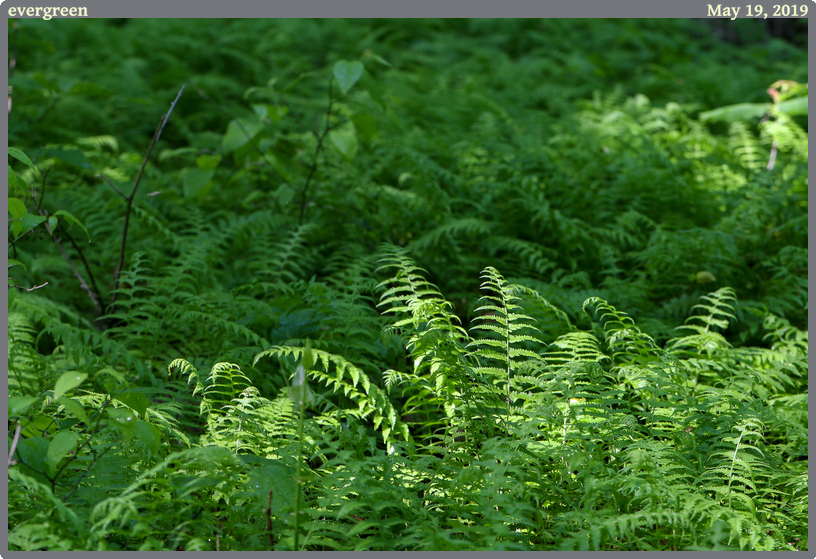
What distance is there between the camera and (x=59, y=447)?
69.9 inches

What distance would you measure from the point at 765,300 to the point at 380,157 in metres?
3.12

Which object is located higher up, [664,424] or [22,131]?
[22,131]

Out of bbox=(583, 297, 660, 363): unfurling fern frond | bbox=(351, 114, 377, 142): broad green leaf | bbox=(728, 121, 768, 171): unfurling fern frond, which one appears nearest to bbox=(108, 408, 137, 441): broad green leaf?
bbox=(583, 297, 660, 363): unfurling fern frond

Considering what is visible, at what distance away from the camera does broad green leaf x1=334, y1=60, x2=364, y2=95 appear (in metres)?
3.39

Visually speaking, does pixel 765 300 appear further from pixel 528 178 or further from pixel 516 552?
pixel 516 552

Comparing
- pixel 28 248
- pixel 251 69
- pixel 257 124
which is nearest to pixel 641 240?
pixel 257 124

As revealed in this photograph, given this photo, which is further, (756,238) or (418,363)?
(756,238)

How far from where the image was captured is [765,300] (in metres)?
3.61

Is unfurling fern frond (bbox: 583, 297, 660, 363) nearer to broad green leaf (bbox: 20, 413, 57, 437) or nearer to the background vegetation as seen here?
the background vegetation

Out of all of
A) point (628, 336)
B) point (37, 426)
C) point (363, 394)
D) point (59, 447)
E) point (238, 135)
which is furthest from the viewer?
point (238, 135)

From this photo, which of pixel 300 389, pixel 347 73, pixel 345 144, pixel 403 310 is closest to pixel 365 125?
pixel 345 144

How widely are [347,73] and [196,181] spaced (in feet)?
4.22

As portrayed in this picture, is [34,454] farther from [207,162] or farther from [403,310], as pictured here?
[207,162]

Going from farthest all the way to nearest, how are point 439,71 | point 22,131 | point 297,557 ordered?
point 439,71
point 22,131
point 297,557
